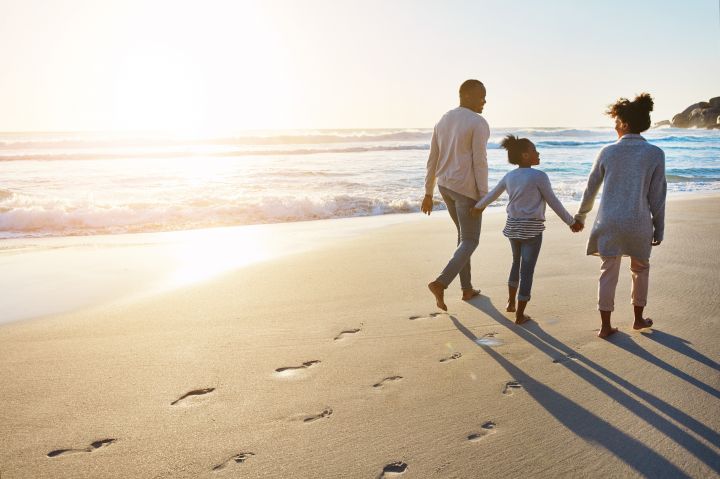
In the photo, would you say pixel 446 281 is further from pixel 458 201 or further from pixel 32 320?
pixel 32 320

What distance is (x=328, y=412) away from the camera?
8.92ft

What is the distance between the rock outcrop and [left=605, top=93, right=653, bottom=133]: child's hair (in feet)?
211

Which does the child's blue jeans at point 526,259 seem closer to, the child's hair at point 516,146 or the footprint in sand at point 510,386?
the child's hair at point 516,146

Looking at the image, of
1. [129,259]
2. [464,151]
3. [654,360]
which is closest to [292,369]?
[654,360]

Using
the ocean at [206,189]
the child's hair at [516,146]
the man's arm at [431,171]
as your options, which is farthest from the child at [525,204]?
the ocean at [206,189]

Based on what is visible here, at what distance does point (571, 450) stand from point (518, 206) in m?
2.08

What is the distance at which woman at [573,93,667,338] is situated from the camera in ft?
11.6

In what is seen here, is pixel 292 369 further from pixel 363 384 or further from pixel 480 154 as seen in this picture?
pixel 480 154

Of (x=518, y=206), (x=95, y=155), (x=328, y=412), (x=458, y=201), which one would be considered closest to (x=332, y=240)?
(x=458, y=201)

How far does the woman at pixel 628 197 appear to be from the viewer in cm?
354

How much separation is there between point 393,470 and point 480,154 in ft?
8.94

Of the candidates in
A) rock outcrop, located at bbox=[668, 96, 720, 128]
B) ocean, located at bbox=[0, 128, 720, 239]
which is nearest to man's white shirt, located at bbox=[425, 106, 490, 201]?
ocean, located at bbox=[0, 128, 720, 239]

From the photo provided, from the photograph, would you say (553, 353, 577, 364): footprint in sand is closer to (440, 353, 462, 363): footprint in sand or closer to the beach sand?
the beach sand

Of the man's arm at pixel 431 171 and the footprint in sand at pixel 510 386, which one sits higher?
the man's arm at pixel 431 171
